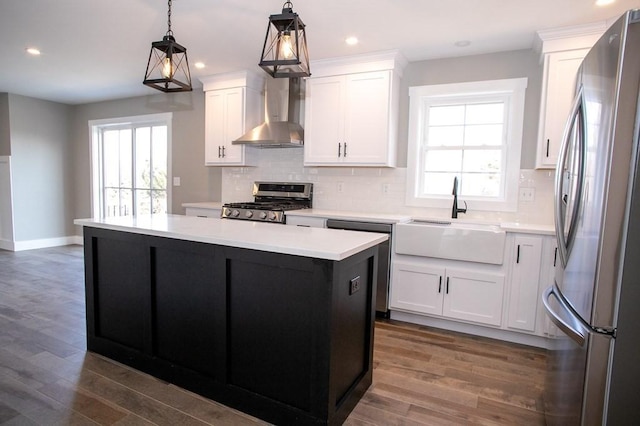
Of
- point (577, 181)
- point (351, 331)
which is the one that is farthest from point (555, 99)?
point (351, 331)

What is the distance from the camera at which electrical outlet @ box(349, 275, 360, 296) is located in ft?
6.04

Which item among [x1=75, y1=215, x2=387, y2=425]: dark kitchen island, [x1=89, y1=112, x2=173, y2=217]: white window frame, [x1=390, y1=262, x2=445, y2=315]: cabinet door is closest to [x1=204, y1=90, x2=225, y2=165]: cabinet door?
[x1=89, y1=112, x2=173, y2=217]: white window frame

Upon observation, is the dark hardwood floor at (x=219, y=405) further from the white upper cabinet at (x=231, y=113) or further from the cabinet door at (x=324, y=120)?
the white upper cabinet at (x=231, y=113)

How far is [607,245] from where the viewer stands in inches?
48.6

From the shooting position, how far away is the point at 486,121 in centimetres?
354

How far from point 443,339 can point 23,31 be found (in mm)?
4526

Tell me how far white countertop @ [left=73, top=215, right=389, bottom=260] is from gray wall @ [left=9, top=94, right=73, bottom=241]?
469 cm

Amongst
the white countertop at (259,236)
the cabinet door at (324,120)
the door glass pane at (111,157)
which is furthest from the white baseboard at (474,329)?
the door glass pane at (111,157)

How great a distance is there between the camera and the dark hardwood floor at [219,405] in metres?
1.92

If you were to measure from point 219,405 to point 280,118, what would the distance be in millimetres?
3081

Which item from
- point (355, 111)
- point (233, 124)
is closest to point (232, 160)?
point (233, 124)

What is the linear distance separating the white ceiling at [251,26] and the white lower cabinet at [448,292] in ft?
6.46

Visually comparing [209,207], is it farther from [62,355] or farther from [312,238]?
[312,238]

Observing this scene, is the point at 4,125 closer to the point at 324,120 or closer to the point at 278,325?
the point at 324,120
